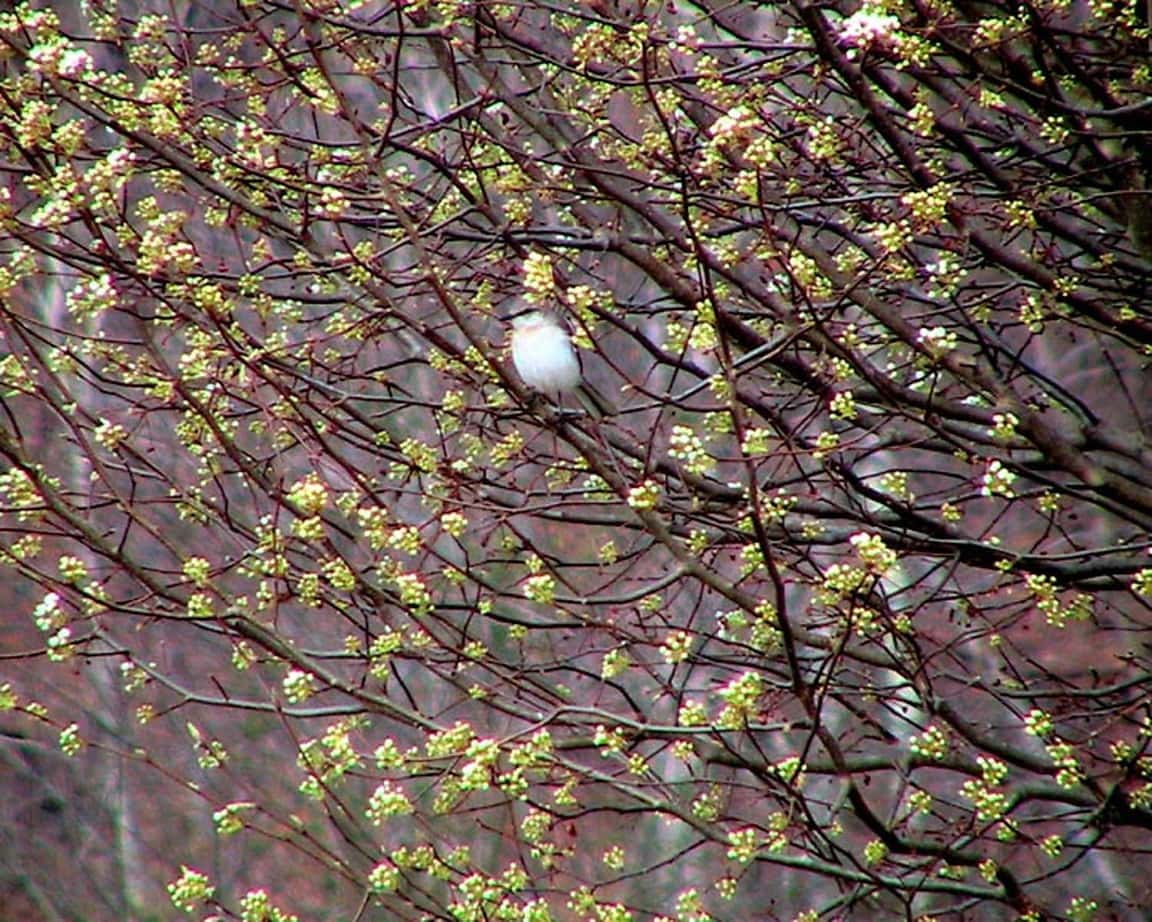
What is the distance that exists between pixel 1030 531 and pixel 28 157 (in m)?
11.9

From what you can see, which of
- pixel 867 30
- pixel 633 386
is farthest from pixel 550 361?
pixel 867 30

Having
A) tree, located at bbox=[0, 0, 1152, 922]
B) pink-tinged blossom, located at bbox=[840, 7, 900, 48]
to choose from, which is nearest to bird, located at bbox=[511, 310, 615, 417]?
tree, located at bbox=[0, 0, 1152, 922]

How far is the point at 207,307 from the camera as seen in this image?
14.1ft

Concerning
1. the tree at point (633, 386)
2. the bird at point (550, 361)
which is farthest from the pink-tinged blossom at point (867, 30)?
the bird at point (550, 361)

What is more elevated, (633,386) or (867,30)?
(867,30)

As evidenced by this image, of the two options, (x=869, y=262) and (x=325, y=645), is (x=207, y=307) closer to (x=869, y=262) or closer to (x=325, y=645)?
(x=869, y=262)

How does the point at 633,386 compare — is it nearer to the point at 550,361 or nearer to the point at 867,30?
the point at 550,361

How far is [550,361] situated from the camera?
18.8 ft

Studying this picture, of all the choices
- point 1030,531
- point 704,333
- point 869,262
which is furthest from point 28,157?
point 1030,531

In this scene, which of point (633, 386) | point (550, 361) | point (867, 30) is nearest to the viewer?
point (867, 30)

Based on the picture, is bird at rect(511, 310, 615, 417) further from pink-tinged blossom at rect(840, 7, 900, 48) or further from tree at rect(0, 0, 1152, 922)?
pink-tinged blossom at rect(840, 7, 900, 48)

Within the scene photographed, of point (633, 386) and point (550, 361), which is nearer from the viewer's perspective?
point (633, 386)

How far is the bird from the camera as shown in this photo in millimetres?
5676

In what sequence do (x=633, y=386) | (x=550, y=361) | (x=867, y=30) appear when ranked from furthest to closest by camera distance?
(x=550, y=361) < (x=633, y=386) < (x=867, y=30)
